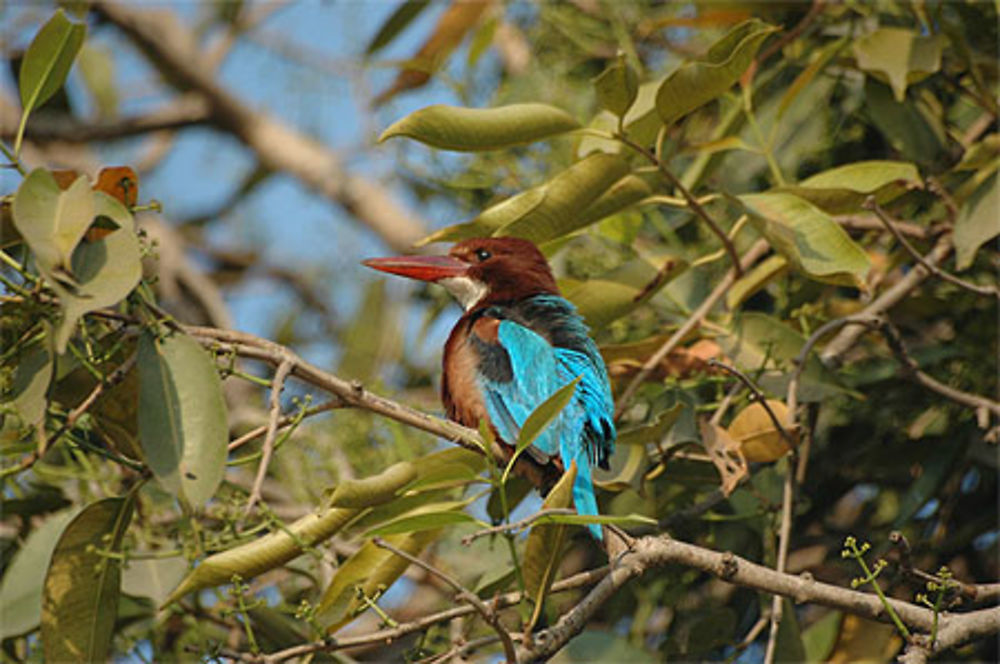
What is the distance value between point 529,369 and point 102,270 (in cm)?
102

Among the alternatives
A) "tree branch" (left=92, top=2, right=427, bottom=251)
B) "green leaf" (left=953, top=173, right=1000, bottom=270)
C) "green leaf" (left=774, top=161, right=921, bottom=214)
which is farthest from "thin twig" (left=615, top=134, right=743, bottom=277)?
"tree branch" (left=92, top=2, right=427, bottom=251)

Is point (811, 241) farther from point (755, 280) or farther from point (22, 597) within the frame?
point (22, 597)

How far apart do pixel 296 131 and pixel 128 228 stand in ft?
11.2

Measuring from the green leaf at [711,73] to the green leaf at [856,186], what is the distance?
1.15 feet

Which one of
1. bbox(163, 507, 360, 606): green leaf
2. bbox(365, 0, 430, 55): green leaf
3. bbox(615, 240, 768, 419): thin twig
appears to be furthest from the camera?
bbox(365, 0, 430, 55): green leaf

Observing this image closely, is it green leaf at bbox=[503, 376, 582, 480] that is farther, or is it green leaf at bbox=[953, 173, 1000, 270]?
green leaf at bbox=[953, 173, 1000, 270]

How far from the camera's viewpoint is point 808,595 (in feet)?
5.89

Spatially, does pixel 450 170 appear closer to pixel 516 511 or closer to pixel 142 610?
pixel 516 511

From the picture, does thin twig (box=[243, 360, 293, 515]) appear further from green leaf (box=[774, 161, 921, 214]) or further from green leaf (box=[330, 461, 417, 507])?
green leaf (box=[774, 161, 921, 214])

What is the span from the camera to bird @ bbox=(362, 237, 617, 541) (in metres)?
2.35

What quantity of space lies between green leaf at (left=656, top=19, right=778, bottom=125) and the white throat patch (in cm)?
84

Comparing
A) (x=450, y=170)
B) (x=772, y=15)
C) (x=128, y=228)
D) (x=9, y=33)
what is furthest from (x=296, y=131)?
(x=128, y=228)

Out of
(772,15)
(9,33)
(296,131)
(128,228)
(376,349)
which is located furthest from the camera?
(296,131)

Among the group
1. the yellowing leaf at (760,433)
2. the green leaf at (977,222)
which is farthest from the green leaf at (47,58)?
the green leaf at (977,222)
